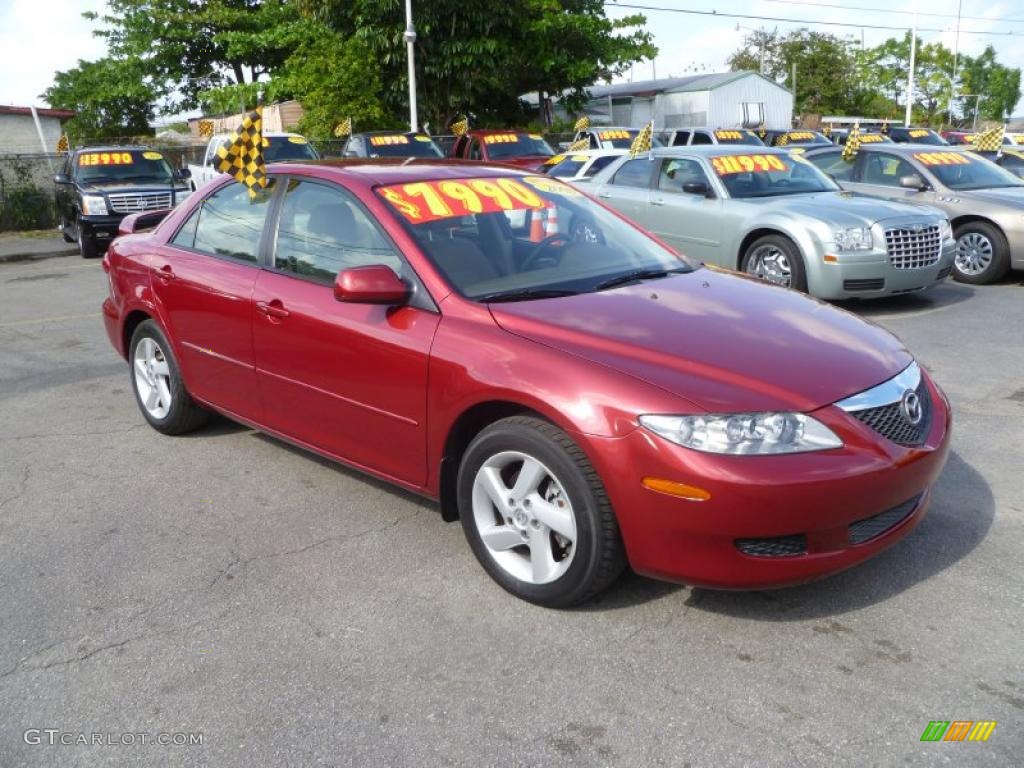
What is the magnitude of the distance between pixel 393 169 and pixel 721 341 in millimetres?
1925

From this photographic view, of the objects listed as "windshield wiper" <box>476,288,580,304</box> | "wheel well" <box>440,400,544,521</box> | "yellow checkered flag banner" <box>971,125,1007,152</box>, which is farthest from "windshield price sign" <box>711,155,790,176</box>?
"yellow checkered flag banner" <box>971,125,1007,152</box>

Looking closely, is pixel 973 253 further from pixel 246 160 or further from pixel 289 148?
pixel 289 148

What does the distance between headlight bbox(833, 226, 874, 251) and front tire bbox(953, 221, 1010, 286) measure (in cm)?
217

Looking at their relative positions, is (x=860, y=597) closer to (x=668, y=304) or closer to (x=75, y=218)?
(x=668, y=304)

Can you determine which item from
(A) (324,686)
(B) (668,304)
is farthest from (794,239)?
(A) (324,686)

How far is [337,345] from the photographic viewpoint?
392 centimetres

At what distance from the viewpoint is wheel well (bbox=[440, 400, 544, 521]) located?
3398 millimetres

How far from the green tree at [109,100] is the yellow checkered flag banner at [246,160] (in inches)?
1650

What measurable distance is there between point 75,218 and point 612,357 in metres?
14.9

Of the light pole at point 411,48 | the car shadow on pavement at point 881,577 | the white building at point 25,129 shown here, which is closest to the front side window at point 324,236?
the car shadow on pavement at point 881,577

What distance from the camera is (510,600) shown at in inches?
135

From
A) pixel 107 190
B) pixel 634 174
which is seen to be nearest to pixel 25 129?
pixel 107 190

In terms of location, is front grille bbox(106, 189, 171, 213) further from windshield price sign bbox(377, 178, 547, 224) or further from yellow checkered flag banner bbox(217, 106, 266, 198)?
windshield price sign bbox(377, 178, 547, 224)

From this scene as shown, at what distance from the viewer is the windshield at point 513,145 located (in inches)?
754
